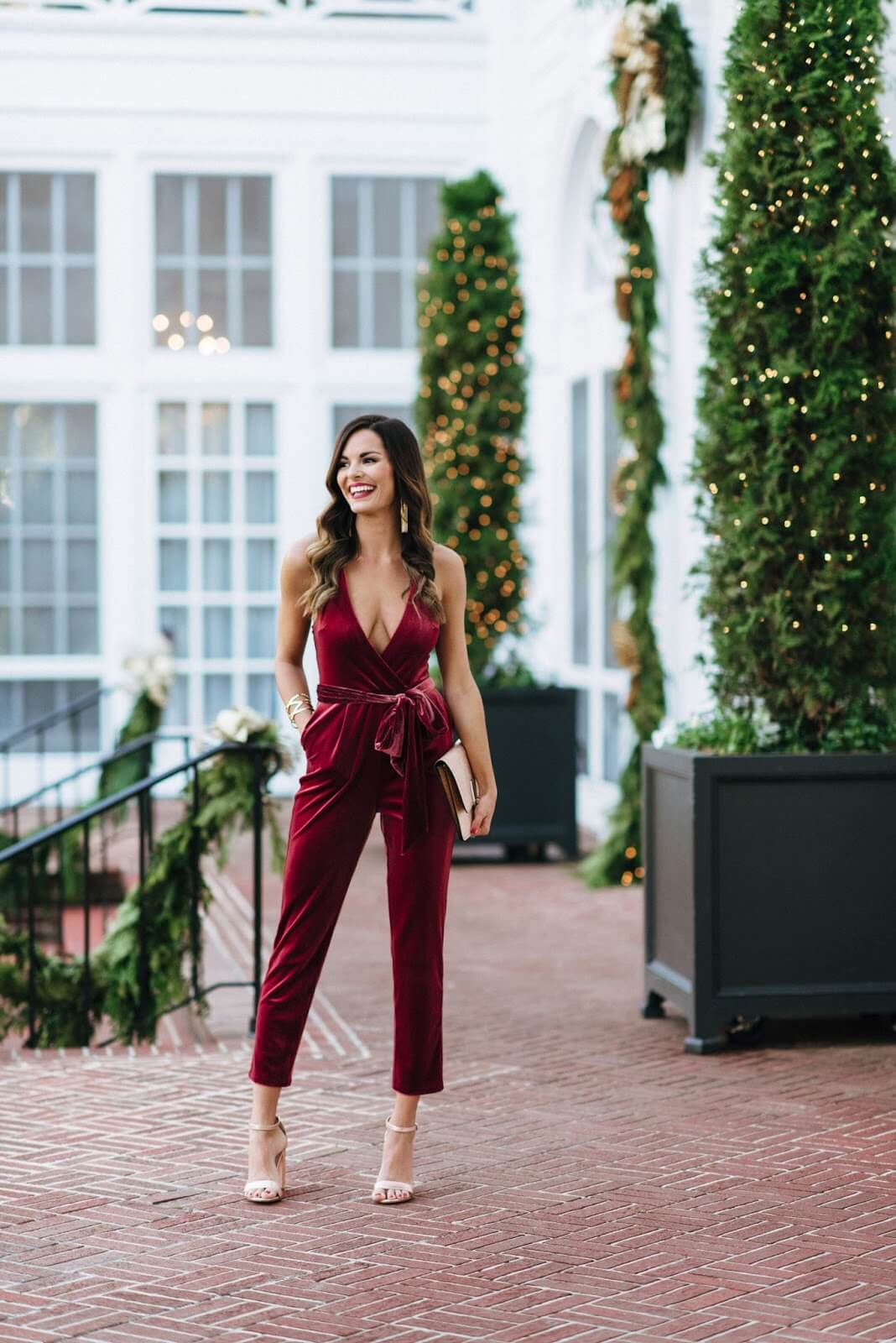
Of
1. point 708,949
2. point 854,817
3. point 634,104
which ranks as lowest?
point 708,949

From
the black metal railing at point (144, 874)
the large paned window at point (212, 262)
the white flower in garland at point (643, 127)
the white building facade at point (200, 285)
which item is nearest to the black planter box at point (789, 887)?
the black metal railing at point (144, 874)

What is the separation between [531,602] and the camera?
1213cm

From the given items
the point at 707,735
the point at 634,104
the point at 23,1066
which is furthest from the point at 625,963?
the point at 634,104

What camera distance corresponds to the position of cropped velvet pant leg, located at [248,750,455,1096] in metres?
3.97

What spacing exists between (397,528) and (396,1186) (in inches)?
55.7

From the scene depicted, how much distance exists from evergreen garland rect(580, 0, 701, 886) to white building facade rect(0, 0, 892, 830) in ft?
13.4

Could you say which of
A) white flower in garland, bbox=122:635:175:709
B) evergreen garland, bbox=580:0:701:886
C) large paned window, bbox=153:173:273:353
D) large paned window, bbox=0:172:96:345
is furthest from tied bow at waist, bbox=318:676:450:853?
large paned window, bbox=0:172:96:345

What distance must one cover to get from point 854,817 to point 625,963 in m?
1.73

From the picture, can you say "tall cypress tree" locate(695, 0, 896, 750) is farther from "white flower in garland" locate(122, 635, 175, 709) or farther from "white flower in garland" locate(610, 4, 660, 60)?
"white flower in garland" locate(122, 635, 175, 709)

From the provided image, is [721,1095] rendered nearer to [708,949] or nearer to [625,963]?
[708,949]

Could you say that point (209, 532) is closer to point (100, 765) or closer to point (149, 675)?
point (149, 675)

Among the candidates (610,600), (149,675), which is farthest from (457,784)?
(610,600)

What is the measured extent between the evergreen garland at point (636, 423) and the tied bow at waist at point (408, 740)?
4645 millimetres

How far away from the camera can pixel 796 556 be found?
5629 millimetres
